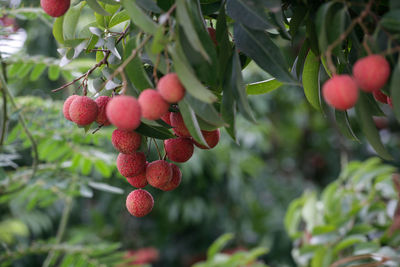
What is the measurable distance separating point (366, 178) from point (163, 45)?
1.07m

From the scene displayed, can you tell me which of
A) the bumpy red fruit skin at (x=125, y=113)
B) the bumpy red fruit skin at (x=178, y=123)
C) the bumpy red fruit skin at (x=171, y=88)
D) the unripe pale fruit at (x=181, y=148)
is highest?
the bumpy red fruit skin at (x=171, y=88)

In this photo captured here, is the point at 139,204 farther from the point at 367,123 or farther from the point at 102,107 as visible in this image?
the point at 367,123

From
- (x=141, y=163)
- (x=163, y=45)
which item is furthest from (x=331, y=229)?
(x=163, y=45)

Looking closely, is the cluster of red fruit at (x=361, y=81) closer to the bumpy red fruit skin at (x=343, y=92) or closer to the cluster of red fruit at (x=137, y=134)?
the bumpy red fruit skin at (x=343, y=92)

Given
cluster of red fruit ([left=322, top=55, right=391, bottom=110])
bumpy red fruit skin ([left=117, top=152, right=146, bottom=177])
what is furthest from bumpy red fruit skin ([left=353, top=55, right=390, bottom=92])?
bumpy red fruit skin ([left=117, top=152, right=146, bottom=177])

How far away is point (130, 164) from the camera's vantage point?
1.40ft

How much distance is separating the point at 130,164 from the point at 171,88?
137 millimetres

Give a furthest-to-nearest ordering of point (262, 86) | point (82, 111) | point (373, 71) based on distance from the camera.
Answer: point (262, 86), point (82, 111), point (373, 71)

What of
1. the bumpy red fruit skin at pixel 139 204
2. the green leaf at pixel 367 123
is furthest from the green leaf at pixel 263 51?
the bumpy red fruit skin at pixel 139 204

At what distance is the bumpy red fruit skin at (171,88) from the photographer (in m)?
0.32

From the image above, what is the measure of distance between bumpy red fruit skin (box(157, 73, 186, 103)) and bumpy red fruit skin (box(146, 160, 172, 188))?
12 cm

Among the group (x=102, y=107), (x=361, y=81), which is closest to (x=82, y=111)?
(x=102, y=107)

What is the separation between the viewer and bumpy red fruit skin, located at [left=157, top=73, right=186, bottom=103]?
1.04ft

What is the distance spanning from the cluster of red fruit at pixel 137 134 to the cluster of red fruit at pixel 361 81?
110 mm
